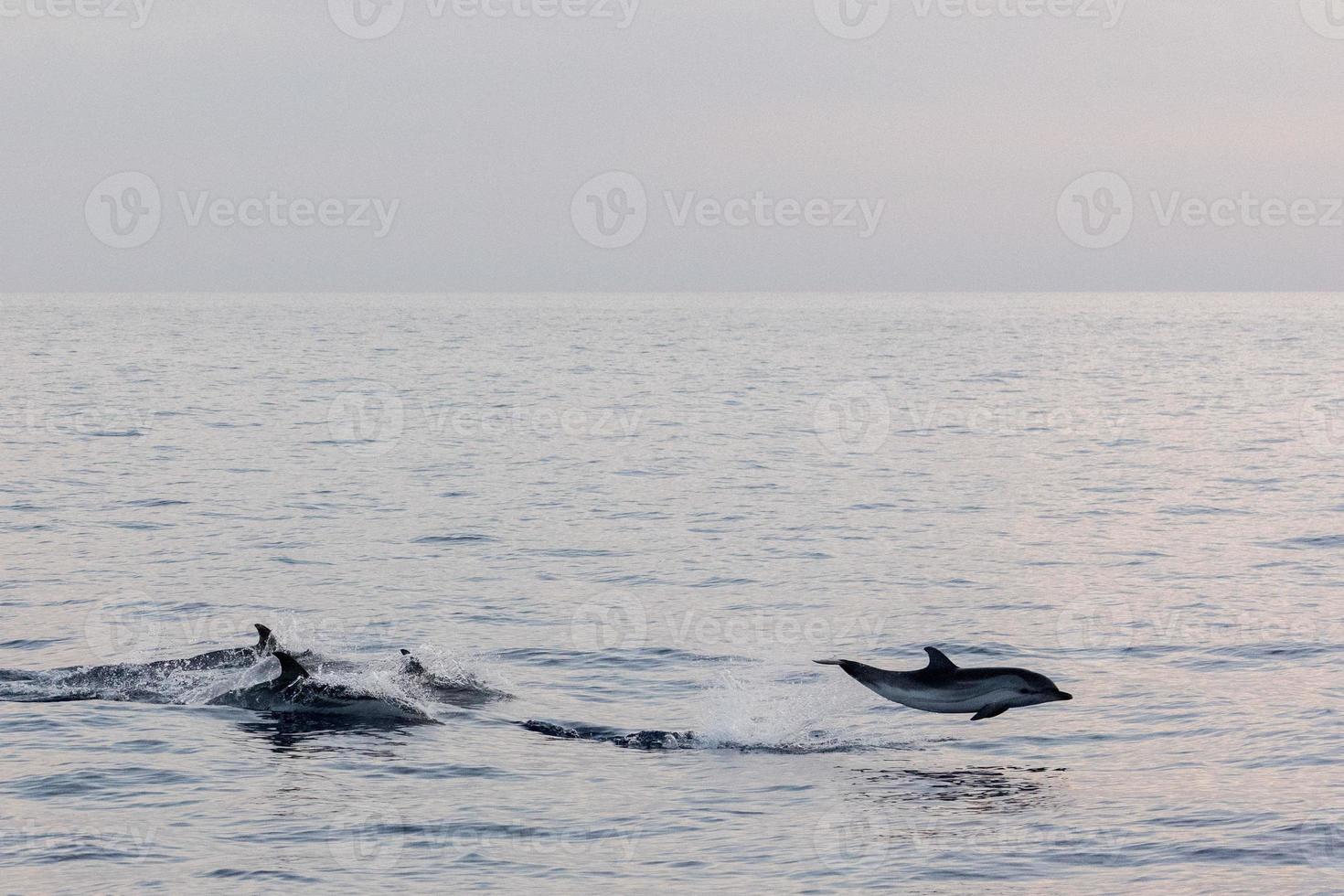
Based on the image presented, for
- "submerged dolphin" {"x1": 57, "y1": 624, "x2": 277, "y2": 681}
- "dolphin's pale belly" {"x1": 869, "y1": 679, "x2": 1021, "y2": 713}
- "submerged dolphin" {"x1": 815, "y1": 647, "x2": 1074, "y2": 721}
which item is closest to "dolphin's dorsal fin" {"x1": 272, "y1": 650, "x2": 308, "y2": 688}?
"submerged dolphin" {"x1": 57, "y1": 624, "x2": 277, "y2": 681}

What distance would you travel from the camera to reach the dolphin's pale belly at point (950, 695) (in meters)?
16.3

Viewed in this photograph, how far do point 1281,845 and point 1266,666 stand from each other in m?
7.64

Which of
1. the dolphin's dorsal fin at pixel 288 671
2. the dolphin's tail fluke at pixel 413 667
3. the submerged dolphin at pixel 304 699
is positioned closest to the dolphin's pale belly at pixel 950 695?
the submerged dolphin at pixel 304 699

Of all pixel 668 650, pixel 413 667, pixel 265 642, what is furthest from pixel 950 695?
pixel 265 642

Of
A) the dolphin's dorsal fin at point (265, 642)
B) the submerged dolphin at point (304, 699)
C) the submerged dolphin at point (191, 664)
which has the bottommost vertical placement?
the submerged dolphin at point (304, 699)

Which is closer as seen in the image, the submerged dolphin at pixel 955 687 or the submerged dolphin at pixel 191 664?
the submerged dolphin at pixel 955 687

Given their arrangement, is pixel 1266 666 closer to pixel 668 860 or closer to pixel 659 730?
pixel 659 730

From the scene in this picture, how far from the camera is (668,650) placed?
2239cm

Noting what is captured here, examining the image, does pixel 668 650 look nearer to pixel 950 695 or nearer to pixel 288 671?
pixel 288 671

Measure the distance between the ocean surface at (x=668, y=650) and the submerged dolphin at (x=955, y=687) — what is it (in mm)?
679

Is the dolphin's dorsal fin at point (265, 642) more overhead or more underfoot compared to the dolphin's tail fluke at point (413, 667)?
more overhead

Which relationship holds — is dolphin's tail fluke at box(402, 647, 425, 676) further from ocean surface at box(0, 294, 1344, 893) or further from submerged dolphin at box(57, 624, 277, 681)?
submerged dolphin at box(57, 624, 277, 681)

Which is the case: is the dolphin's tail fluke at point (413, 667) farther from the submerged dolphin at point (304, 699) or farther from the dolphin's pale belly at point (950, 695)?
the dolphin's pale belly at point (950, 695)

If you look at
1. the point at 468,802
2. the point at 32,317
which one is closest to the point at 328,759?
the point at 468,802
